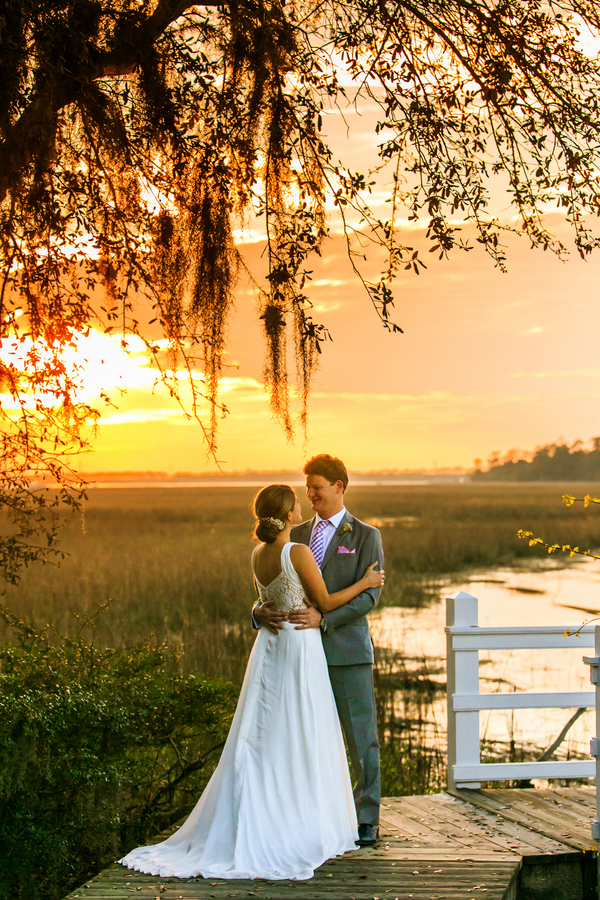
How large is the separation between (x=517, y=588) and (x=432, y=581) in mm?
2327

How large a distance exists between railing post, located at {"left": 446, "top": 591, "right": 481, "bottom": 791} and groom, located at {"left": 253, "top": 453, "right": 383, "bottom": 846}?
130cm

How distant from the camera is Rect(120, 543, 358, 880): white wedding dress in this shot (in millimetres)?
4340

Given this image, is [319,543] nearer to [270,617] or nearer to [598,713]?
[270,617]

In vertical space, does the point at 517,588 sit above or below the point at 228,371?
below

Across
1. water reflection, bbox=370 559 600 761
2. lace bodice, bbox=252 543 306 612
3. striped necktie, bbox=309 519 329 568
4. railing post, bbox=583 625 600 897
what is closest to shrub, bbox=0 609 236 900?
lace bodice, bbox=252 543 306 612

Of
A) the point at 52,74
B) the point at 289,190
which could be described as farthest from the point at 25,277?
the point at 289,190

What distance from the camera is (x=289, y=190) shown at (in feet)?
14.3

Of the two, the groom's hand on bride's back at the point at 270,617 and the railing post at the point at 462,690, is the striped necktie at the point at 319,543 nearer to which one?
the groom's hand on bride's back at the point at 270,617

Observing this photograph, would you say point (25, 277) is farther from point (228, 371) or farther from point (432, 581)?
point (432, 581)

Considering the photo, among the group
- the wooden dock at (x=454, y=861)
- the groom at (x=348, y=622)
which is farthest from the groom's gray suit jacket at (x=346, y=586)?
the wooden dock at (x=454, y=861)

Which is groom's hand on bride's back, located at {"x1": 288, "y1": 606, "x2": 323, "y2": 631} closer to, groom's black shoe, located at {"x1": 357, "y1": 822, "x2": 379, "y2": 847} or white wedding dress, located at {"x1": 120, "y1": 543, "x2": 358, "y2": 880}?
white wedding dress, located at {"x1": 120, "y1": 543, "x2": 358, "y2": 880}

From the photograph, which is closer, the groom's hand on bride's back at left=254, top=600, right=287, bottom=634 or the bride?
the bride

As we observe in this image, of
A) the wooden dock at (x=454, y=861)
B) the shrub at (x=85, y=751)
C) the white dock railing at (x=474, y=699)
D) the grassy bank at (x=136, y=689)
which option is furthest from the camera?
the white dock railing at (x=474, y=699)

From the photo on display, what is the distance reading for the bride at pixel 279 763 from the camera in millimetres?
4359
